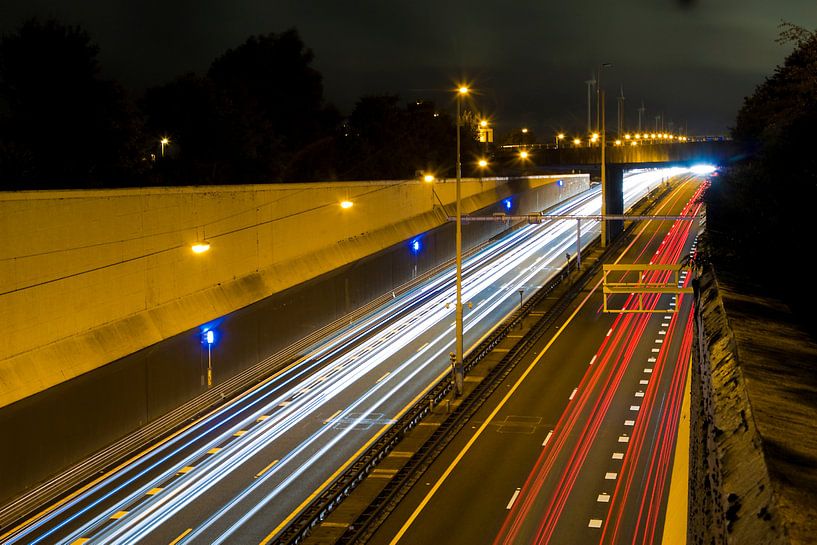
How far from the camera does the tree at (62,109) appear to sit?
36719 mm

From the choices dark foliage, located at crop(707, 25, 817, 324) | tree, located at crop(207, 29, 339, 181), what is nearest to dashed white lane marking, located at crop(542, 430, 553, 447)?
dark foliage, located at crop(707, 25, 817, 324)

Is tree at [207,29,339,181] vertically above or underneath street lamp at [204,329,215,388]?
above

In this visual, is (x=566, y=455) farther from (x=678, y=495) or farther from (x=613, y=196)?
(x=613, y=196)

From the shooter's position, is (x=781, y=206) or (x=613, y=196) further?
(x=613, y=196)

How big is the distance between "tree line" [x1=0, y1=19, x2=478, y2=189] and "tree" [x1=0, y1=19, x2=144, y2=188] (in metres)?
0.04

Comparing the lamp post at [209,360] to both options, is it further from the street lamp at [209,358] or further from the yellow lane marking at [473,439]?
the yellow lane marking at [473,439]

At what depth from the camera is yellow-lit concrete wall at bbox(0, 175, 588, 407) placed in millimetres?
21953

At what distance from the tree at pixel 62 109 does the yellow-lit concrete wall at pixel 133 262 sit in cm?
710

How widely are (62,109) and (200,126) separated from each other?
49.7ft

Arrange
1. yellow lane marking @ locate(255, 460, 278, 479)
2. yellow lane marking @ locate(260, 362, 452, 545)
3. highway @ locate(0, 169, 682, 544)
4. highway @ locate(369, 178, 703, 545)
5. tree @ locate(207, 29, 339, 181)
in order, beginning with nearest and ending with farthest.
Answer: highway @ locate(369, 178, 703, 545) → yellow lane marking @ locate(260, 362, 452, 545) → highway @ locate(0, 169, 682, 544) → yellow lane marking @ locate(255, 460, 278, 479) → tree @ locate(207, 29, 339, 181)

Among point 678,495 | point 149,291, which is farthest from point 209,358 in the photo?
point 678,495

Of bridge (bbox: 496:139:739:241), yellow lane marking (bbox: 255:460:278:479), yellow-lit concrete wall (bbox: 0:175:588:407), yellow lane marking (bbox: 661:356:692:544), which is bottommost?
Result: yellow lane marking (bbox: 255:460:278:479)

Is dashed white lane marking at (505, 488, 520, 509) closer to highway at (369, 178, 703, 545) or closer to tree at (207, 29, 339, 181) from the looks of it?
highway at (369, 178, 703, 545)

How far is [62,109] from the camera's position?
37094mm
